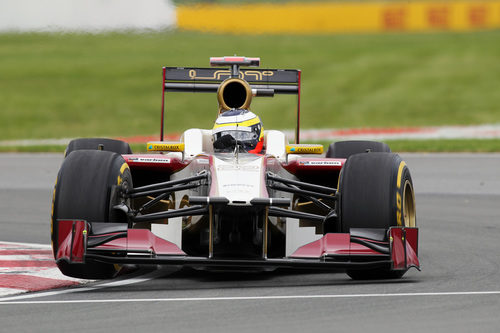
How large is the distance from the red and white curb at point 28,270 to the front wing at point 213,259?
0.26 metres

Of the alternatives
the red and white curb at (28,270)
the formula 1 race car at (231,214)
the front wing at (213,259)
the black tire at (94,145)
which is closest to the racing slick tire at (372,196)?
the formula 1 race car at (231,214)

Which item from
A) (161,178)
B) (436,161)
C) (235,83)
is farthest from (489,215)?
(436,161)

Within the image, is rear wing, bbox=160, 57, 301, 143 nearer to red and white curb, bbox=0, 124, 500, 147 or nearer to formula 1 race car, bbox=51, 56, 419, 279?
formula 1 race car, bbox=51, 56, 419, 279

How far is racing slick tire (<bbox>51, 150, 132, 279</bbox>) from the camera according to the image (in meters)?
7.77

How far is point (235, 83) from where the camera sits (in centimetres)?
1015

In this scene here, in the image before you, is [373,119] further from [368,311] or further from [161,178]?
[368,311]

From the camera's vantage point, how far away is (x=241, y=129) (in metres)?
9.18

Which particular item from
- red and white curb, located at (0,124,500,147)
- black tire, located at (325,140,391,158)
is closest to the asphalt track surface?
black tire, located at (325,140,391,158)

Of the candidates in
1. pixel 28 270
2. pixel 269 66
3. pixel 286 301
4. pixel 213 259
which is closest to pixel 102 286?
pixel 213 259

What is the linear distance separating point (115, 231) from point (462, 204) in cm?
760

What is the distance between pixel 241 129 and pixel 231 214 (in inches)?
62.0

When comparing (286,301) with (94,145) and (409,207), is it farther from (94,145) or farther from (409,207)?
(94,145)

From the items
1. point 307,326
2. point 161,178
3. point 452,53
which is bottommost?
point 307,326

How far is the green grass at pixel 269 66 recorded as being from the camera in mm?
32594
